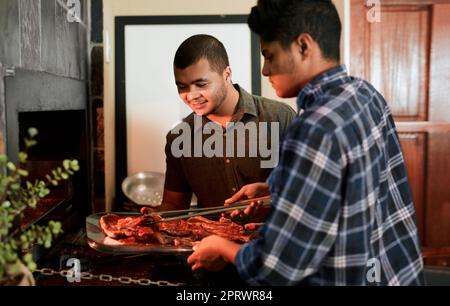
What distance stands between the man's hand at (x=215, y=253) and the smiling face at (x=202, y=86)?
4.09 feet

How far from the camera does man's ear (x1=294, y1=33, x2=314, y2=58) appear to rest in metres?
1.26

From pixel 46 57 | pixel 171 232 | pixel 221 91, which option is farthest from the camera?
pixel 221 91

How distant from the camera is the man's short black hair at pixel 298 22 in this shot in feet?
4.12

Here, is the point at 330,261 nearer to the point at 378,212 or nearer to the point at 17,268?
the point at 378,212

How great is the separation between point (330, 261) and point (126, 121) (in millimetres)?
2502

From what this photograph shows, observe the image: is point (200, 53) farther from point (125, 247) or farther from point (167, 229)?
point (125, 247)

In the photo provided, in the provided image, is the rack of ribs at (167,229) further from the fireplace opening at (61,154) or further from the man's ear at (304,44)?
the man's ear at (304,44)

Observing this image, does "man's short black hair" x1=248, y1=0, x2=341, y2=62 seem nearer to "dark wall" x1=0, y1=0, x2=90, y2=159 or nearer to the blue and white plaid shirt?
the blue and white plaid shirt

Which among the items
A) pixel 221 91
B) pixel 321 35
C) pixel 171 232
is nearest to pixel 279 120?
pixel 221 91

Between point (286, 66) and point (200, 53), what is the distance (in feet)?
4.45

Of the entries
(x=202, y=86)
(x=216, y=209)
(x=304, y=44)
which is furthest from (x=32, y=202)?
(x=202, y=86)

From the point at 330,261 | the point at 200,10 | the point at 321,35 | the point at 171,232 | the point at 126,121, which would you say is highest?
the point at 200,10

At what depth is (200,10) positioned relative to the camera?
3486mm
